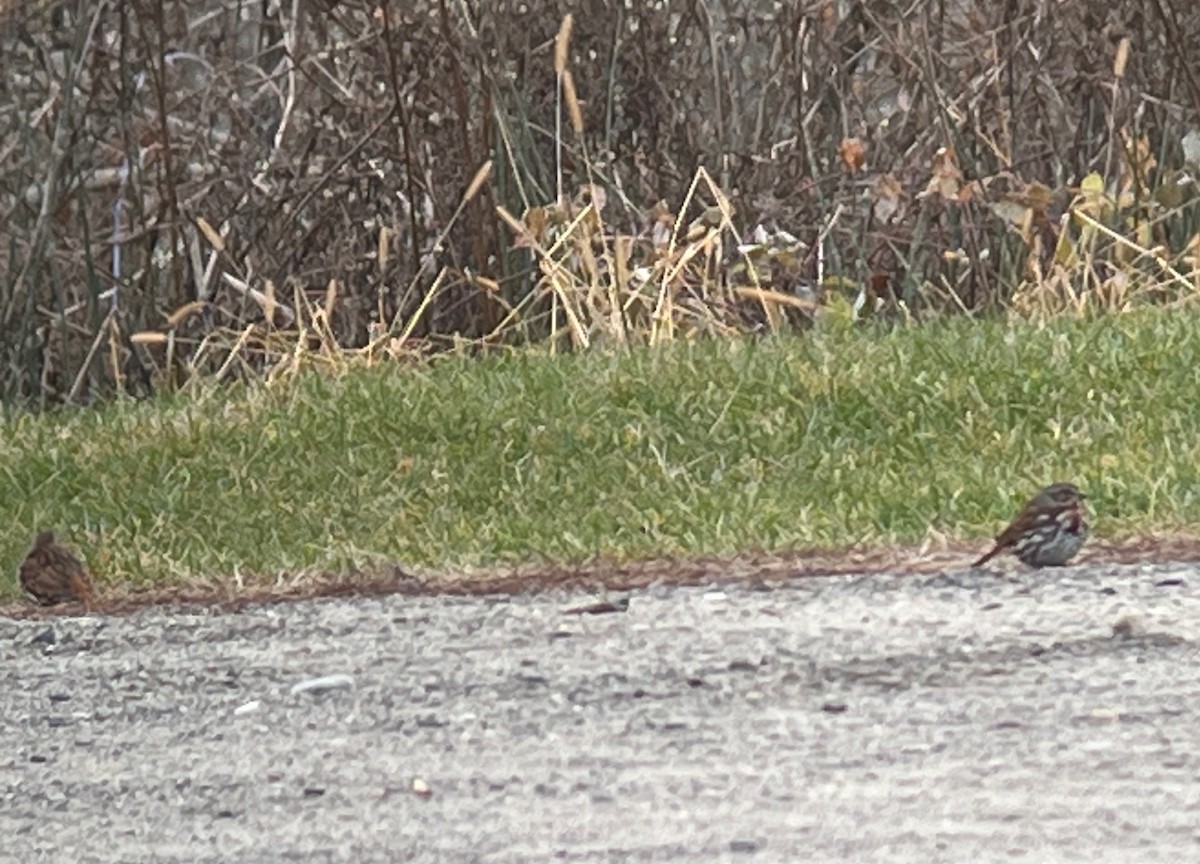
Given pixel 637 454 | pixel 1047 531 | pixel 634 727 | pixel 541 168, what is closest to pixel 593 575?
pixel 1047 531

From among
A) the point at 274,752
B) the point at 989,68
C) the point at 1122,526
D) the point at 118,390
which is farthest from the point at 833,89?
the point at 274,752

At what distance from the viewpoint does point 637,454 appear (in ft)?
28.9

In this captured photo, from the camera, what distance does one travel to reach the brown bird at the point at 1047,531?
7035mm

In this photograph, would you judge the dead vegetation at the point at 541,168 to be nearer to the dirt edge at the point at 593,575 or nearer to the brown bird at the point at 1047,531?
the dirt edge at the point at 593,575

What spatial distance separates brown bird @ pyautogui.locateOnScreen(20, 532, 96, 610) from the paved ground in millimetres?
273

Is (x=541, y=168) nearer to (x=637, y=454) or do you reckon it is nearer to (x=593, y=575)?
(x=637, y=454)

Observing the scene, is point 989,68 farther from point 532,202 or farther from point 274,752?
point 274,752

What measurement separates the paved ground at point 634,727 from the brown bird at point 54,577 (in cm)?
27

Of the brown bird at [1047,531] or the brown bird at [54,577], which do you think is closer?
the brown bird at [1047,531]

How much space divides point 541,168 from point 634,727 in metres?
6.42

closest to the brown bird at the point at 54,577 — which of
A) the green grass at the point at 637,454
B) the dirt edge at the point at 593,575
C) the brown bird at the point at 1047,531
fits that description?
the dirt edge at the point at 593,575

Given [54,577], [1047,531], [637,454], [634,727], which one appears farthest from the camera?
[637,454]

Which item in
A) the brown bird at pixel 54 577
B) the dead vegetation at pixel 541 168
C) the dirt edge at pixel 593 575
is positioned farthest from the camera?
the dead vegetation at pixel 541 168

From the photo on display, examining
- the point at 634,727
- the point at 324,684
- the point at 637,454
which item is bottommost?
the point at 637,454
